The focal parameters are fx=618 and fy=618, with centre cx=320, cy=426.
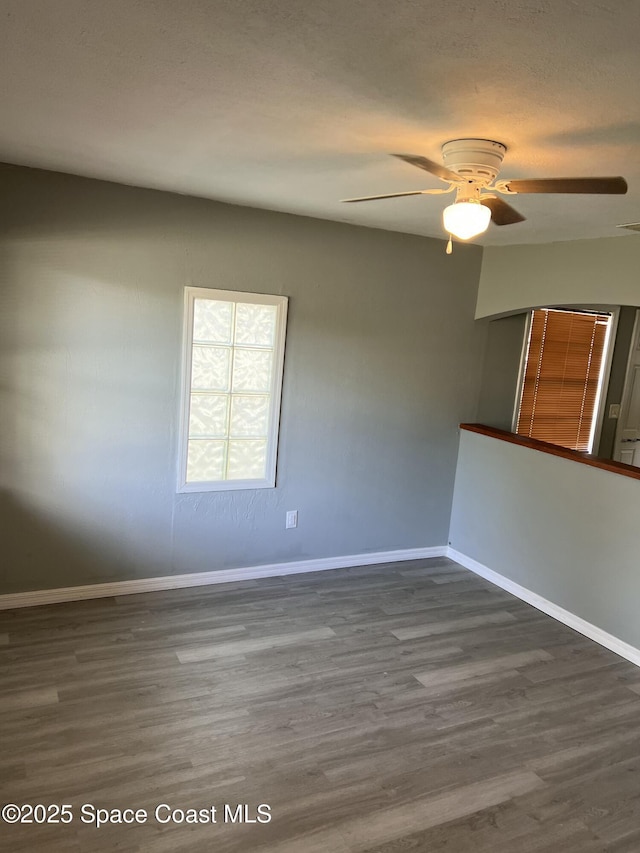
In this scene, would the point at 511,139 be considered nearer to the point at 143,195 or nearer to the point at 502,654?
the point at 143,195

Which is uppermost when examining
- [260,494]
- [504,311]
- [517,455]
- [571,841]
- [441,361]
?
[504,311]

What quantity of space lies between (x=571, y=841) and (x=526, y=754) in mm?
432

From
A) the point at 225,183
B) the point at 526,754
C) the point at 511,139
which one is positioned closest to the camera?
the point at 511,139

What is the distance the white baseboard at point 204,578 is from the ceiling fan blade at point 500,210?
261cm

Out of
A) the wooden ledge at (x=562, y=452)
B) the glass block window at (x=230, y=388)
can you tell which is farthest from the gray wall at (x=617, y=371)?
the glass block window at (x=230, y=388)

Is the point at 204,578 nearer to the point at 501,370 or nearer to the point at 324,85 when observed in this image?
the point at 501,370

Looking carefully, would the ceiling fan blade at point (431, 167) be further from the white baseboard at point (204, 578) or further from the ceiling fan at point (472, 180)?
the white baseboard at point (204, 578)

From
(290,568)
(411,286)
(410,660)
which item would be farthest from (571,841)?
(411,286)

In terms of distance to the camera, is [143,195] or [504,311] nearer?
[143,195]

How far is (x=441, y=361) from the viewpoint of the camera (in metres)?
4.44

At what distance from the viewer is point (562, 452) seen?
3.85 metres

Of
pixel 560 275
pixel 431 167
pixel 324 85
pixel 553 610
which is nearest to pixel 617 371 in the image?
pixel 560 275

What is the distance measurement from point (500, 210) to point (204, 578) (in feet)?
9.06

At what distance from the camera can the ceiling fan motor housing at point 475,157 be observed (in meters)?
2.08
